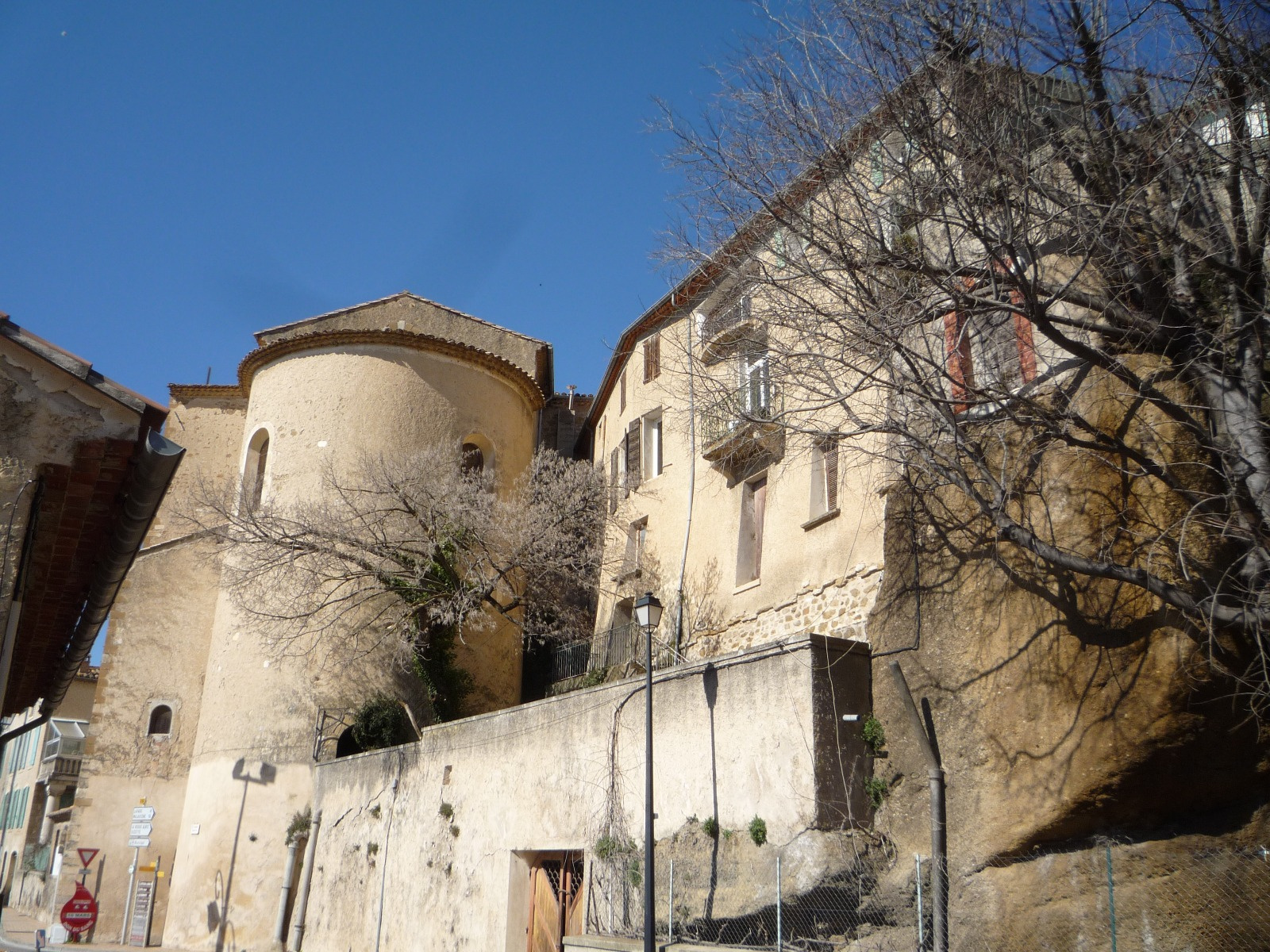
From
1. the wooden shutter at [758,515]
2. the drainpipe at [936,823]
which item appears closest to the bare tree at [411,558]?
the wooden shutter at [758,515]

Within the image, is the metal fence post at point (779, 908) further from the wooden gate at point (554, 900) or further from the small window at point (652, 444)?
the small window at point (652, 444)

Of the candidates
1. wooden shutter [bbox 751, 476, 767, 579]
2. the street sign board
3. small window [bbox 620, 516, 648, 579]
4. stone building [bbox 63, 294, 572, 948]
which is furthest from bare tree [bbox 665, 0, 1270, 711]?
the street sign board

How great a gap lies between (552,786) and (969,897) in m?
5.94

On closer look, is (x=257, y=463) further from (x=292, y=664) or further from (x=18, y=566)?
(x=18, y=566)

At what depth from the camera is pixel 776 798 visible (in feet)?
34.5

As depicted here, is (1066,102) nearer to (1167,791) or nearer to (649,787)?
(1167,791)

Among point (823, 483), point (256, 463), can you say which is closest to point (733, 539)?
point (823, 483)

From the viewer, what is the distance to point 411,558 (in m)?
20.7

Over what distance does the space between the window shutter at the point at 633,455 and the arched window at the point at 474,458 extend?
362 cm

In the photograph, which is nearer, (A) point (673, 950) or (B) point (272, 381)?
(A) point (673, 950)

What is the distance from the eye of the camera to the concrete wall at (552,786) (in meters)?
10.6

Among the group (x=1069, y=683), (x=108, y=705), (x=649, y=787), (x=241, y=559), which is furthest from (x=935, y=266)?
(x=108, y=705)

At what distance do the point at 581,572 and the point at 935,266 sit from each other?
1340cm

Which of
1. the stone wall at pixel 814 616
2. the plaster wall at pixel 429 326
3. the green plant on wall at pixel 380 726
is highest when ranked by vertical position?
the plaster wall at pixel 429 326
